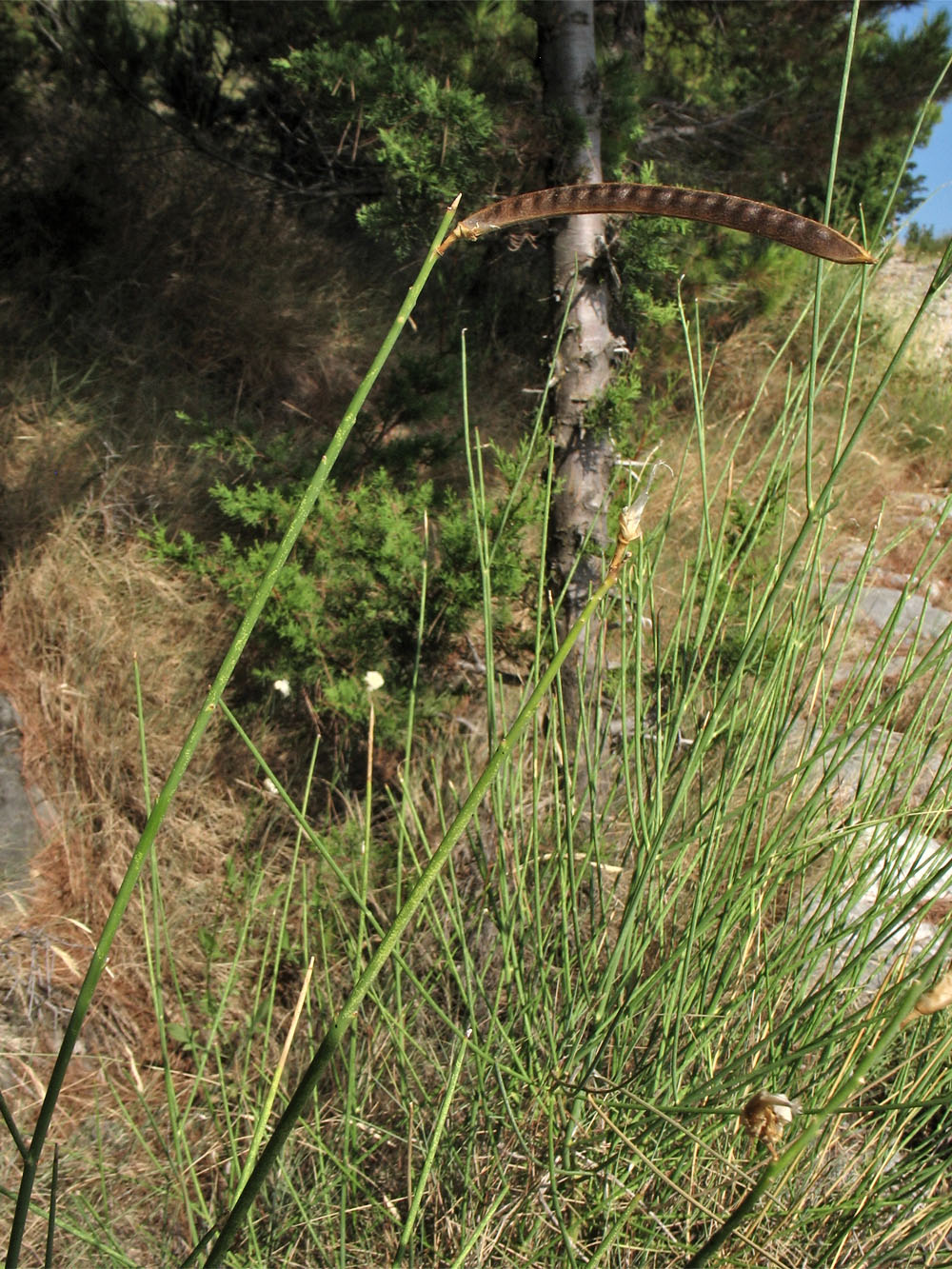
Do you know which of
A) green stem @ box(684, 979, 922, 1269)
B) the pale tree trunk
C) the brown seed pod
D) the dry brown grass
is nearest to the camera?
green stem @ box(684, 979, 922, 1269)

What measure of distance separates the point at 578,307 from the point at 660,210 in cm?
188

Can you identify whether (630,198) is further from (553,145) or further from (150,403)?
(150,403)

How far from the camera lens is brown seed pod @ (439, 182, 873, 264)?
1.38 feet

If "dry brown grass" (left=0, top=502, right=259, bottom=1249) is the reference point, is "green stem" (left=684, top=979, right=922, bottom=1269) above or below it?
above

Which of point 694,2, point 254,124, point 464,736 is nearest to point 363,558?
point 464,736

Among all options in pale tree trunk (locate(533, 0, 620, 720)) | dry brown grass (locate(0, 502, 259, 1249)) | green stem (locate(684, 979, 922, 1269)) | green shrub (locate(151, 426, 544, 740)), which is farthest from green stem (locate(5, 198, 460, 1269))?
pale tree trunk (locate(533, 0, 620, 720))

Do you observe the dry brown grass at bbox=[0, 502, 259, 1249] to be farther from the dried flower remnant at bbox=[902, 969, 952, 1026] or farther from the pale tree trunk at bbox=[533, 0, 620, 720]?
the dried flower remnant at bbox=[902, 969, 952, 1026]

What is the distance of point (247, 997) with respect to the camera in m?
1.83

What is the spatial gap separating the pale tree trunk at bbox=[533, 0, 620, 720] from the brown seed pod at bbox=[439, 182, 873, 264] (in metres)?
1.71

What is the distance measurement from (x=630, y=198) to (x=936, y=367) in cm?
515

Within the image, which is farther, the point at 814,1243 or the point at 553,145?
the point at 553,145

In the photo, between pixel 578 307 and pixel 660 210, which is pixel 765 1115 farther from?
pixel 578 307

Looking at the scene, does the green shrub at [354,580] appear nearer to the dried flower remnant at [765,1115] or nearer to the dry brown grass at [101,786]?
the dry brown grass at [101,786]

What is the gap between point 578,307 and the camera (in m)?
2.23
